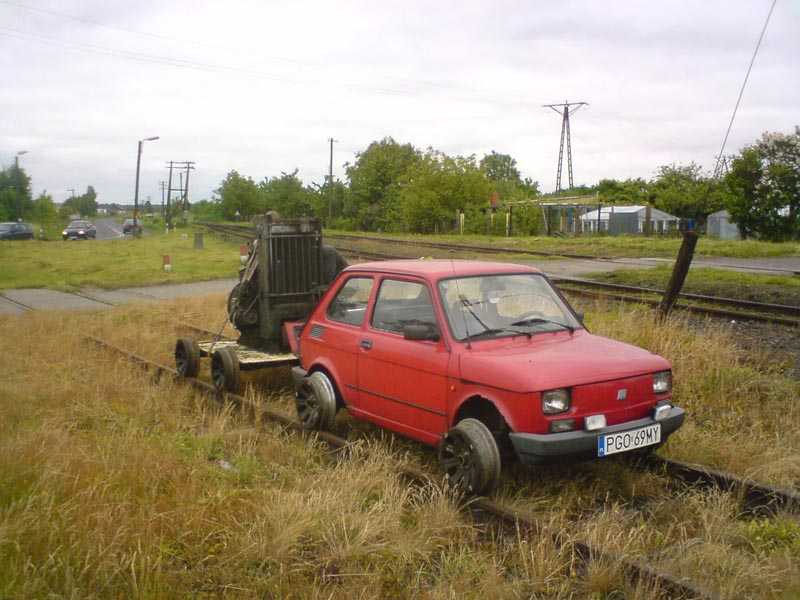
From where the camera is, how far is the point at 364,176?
74.8 m

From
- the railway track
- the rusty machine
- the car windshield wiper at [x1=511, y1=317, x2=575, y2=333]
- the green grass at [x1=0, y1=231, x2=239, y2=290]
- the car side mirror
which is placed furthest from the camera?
the green grass at [x1=0, y1=231, x2=239, y2=290]

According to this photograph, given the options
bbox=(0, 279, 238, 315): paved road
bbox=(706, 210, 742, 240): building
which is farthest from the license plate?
bbox=(706, 210, 742, 240): building

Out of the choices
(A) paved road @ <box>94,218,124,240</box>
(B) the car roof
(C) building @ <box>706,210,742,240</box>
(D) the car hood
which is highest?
(C) building @ <box>706,210,742,240</box>

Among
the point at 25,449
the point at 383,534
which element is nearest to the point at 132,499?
the point at 25,449

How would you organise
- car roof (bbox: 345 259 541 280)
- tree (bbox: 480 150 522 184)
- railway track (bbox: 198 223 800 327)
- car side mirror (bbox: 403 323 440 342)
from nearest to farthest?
car side mirror (bbox: 403 323 440 342) → car roof (bbox: 345 259 541 280) → railway track (bbox: 198 223 800 327) → tree (bbox: 480 150 522 184)

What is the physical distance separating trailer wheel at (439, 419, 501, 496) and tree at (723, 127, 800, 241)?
37.0 metres

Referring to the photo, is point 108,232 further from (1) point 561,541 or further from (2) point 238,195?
(1) point 561,541

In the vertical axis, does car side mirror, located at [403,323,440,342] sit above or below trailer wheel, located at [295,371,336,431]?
above

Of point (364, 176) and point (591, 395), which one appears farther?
point (364, 176)

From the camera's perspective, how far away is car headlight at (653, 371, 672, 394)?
5578 millimetres

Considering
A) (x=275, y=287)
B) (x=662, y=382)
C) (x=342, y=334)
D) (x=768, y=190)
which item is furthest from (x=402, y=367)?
(x=768, y=190)

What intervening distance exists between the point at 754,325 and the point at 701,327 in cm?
116

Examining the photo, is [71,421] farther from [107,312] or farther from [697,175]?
[697,175]

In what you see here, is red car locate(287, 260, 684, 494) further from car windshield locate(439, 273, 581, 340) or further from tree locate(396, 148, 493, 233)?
tree locate(396, 148, 493, 233)
